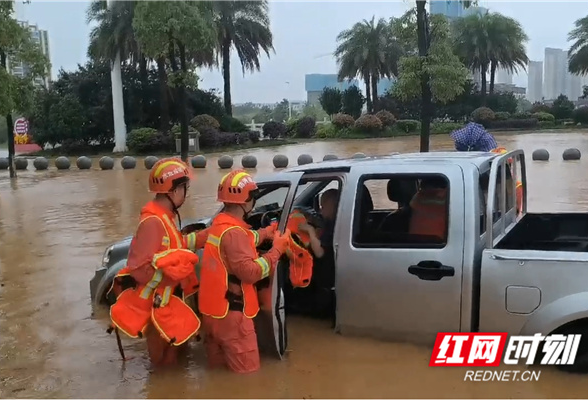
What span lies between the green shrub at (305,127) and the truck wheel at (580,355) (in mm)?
36084

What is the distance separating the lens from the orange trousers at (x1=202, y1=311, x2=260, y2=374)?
14.1 ft

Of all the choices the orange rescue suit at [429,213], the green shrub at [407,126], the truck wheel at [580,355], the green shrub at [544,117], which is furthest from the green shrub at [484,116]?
the truck wheel at [580,355]

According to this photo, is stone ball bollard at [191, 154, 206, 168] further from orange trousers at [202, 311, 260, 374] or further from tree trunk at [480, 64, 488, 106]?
tree trunk at [480, 64, 488, 106]

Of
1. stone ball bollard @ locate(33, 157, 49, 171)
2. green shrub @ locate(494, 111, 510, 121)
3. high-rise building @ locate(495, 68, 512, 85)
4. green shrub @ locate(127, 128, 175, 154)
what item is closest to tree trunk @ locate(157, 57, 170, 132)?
green shrub @ locate(127, 128, 175, 154)

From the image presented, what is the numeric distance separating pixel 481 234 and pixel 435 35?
14.2 metres

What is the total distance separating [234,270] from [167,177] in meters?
0.75

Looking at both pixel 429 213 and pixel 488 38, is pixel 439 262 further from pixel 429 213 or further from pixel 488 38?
pixel 488 38

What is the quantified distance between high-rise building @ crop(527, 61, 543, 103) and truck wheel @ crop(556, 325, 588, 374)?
5840 cm

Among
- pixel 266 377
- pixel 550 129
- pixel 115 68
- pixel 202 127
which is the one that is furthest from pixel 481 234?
pixel 550 129

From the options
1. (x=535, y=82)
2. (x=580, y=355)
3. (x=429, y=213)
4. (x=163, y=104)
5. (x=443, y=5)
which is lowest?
(x=580, y=355)

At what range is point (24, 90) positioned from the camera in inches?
789

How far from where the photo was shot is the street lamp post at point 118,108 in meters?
33.6

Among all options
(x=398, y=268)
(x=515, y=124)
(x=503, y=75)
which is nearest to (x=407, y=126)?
(x=515, y=124)

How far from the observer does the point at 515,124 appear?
142ft
